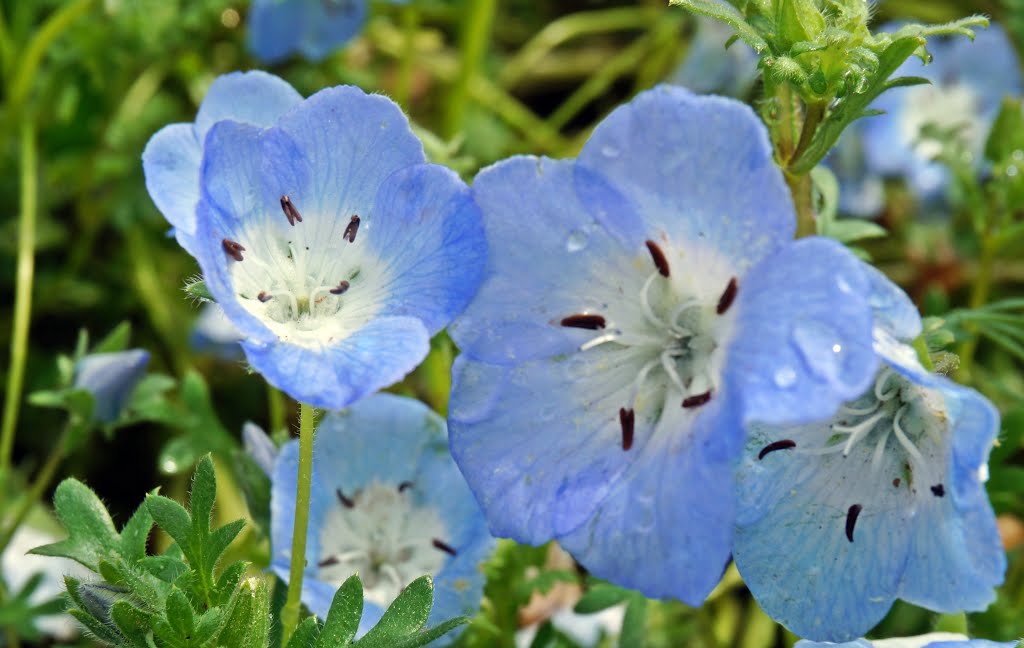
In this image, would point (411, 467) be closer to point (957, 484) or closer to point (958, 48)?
point (957, 484)

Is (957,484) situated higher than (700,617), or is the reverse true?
(957,484)

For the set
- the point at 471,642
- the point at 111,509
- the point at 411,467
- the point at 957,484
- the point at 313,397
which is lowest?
the point at 111,509

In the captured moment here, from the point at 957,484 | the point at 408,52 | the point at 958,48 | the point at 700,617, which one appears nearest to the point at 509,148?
the point at 408,52

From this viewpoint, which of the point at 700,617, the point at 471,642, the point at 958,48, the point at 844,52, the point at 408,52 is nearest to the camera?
the point at 844,52

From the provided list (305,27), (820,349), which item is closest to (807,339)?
(820,349)

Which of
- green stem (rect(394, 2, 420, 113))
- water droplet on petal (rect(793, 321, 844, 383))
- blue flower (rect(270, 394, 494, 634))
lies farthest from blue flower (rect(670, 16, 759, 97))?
water droplet on petal (rect(793, 321, 844, 383))

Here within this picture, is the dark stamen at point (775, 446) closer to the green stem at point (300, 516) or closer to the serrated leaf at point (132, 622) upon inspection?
the green stem at point (300, 516)

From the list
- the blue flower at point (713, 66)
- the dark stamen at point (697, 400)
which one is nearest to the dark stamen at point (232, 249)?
the dark stamen at point (697, 400)

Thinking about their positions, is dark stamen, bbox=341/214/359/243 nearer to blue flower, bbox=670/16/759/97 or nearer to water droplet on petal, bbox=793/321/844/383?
water droplet on petal, bbox=793/321/844/383
